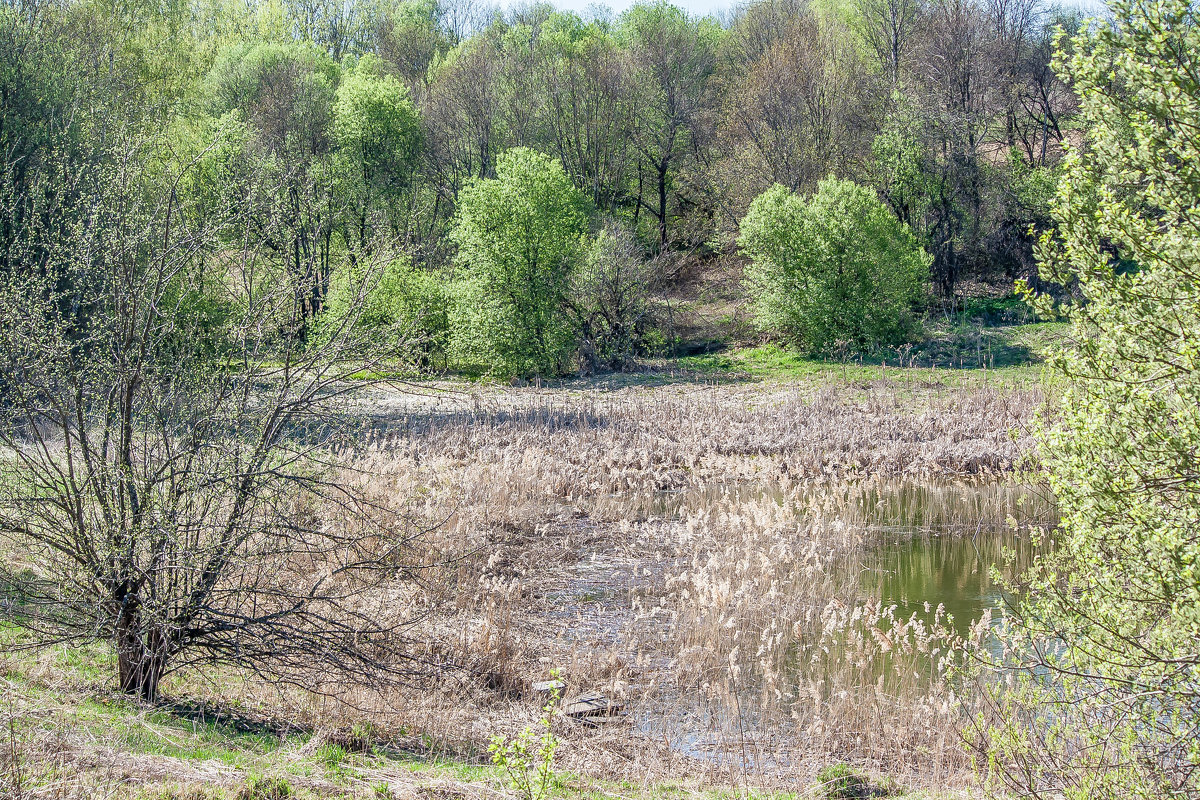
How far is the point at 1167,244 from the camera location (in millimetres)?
4801

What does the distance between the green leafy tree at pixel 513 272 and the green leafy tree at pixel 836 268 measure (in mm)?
6854

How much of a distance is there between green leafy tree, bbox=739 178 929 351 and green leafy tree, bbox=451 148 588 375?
6854 millimetres

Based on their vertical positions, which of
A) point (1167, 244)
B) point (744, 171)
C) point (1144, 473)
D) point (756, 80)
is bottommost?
point (1144, 473)

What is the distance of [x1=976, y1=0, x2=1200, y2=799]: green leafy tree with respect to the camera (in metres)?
4.88

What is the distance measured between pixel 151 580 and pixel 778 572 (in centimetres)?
714

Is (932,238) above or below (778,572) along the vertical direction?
above

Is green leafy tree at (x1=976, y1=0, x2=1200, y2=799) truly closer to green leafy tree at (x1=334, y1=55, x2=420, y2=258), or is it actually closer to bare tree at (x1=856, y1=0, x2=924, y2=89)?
green leafy tree at (x1=334, y1=55, x2=420, y2=258)

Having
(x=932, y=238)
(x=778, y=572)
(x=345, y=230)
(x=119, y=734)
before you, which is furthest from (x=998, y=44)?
(x=119, y=734)

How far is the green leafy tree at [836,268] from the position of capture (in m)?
29.5

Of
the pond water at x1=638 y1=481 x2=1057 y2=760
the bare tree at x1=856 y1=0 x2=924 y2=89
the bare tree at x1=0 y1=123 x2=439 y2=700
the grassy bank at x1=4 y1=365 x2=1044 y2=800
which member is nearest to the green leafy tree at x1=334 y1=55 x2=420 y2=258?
the grassy bank at x1=4 y1=365 x2=1044 y2=800

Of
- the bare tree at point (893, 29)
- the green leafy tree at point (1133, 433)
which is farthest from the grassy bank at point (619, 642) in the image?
the bare tree at point (893, 29)

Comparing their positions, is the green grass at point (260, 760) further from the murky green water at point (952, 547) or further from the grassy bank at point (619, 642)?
the murky green water at point (952, 547)

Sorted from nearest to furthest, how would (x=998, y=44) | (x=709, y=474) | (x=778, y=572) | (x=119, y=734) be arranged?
(x=119, y=734)
(x=778, y=572)
(x=709, y=474)
(x=998, y=44)

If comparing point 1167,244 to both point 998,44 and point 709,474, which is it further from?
point 998,44
